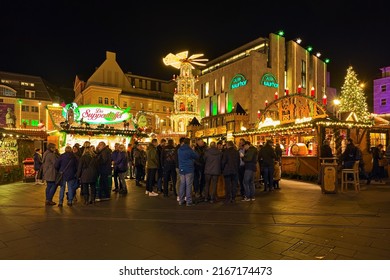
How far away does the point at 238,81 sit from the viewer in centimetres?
4122

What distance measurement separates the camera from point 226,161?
838 centimetres

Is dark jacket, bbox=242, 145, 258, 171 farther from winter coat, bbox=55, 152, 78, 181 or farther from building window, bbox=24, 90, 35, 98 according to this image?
building window, bbox=24, 90, 35, 98

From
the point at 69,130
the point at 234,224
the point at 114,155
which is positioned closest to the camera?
the point at 234,224

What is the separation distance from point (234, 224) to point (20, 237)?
377 cm

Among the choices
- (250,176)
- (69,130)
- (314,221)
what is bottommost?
(314,221)

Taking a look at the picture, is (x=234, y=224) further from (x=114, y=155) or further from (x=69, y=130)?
(x=69, y=130)

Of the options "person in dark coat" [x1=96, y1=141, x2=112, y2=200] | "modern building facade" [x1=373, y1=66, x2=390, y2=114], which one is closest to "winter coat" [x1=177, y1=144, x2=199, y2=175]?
"person in dark coat" [x1=96, y1=141, x2=112, y2=200]

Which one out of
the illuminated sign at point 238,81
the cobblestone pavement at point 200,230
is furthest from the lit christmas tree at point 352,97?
the cobblestone pavement at point 200,230

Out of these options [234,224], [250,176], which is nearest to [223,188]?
[250,176]

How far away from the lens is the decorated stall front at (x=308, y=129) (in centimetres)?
1374

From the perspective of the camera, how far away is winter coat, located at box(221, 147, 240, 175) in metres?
8.35

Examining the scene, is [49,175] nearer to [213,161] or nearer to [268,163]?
[213,161]

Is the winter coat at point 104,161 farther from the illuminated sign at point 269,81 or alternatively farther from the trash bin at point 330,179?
the illuminated sign at point 269,81

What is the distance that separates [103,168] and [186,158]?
2564 mm
